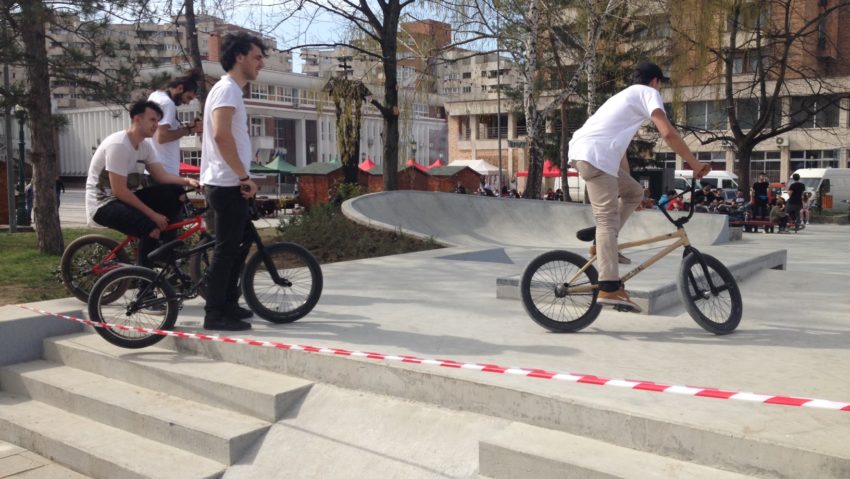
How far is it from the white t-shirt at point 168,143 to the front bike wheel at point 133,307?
1320 millimetres

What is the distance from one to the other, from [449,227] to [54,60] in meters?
6.76

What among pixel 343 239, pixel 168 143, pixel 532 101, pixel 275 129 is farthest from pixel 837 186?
pixel 275 129

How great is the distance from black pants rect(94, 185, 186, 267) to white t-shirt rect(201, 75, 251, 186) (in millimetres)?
786

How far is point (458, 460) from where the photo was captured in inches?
126

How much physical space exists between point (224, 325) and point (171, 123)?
188 centimetres

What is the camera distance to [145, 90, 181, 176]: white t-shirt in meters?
5.77

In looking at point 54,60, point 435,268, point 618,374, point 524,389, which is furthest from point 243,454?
point 54,60

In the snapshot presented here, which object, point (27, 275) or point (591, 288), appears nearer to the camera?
point (591, 288)

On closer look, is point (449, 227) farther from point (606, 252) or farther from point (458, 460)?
point (458, 460)

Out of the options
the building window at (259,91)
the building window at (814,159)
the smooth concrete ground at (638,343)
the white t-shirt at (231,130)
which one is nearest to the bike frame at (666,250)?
the smooth concrete ground at (638,343)

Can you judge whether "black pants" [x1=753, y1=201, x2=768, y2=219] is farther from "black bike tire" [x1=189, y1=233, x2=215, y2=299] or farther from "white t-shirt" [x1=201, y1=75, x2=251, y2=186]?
"white t-shirt" [x1=201, y1=75, x2=251, y2=186]

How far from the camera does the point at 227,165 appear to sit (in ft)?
15.5

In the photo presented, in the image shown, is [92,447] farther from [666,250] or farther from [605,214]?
[666,250]

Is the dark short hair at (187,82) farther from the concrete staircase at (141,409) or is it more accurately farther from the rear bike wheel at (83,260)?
the concrete staircase at (141,409)
